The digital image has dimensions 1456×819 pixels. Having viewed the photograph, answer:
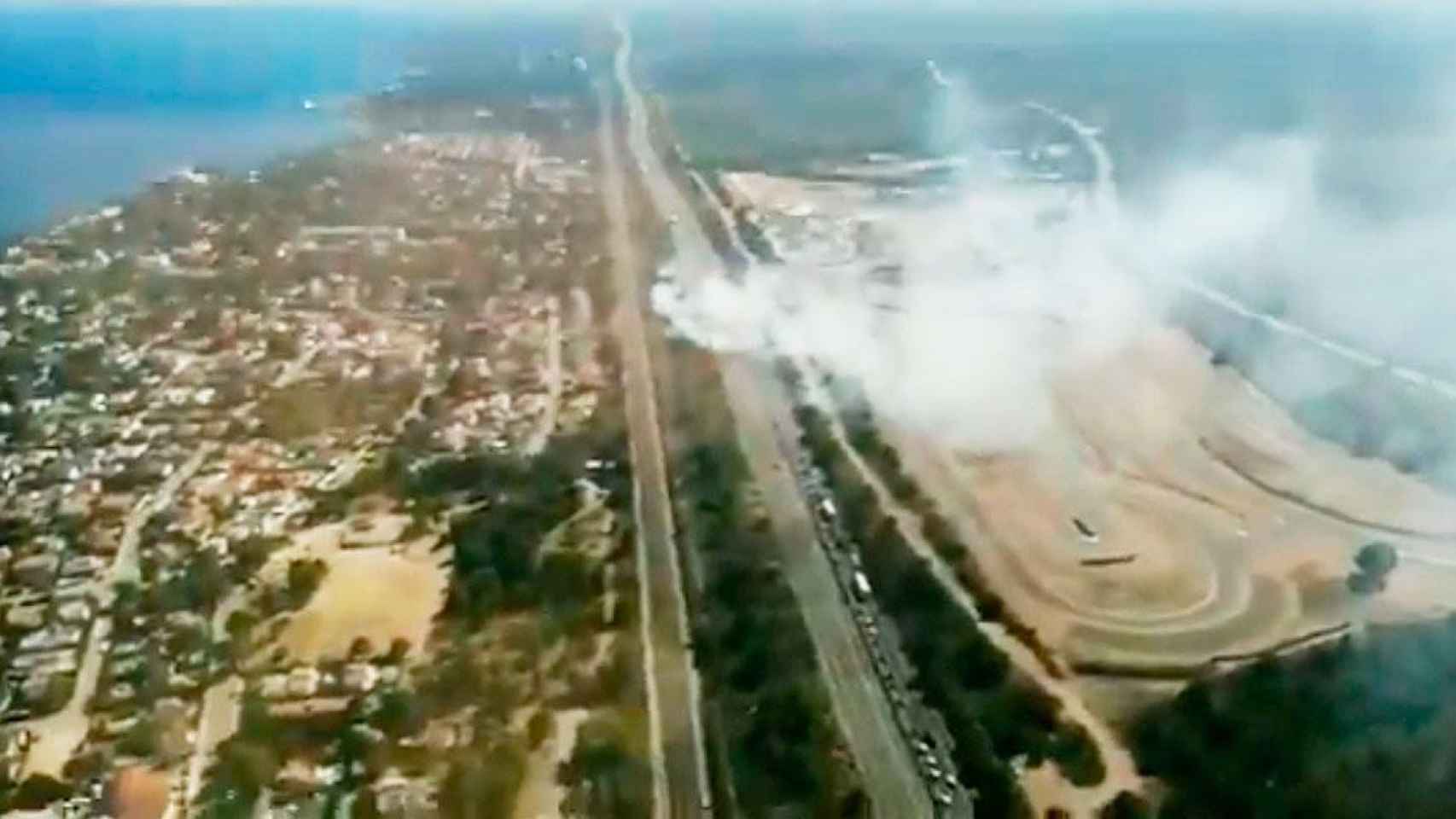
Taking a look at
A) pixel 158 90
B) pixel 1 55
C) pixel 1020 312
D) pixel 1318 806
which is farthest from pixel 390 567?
pixel 158 90

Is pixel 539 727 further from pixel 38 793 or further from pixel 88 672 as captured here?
pixel 88 672

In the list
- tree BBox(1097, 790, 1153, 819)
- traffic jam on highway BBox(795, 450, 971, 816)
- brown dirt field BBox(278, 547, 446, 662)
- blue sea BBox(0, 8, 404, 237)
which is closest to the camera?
tree BBox(1097, 790, 1153, 819)

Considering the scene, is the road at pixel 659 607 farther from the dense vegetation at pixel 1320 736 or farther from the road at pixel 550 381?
Result: the dense vegetation at pixel 1320 736

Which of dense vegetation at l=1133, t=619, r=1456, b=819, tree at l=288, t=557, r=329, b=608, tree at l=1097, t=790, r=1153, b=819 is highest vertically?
tree at l=288, t=557, r=329, b=608

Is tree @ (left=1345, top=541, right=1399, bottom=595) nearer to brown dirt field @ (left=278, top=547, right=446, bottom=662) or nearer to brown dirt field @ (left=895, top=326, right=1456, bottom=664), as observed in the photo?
brown dirt field @ (left=895, top=326, right=1456, bottom=664)

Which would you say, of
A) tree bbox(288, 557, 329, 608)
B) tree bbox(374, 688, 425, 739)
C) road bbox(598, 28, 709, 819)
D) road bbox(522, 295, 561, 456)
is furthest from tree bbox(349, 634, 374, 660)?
road bbox(522, 295, 561, 456)

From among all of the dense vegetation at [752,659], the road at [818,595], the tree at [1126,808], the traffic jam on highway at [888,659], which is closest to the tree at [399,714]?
the dense vegetation at [752,659]

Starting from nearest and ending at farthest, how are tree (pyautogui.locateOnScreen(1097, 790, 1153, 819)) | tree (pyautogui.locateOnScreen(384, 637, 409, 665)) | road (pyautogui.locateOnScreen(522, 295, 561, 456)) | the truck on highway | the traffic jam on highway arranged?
tree (pyautogui.locateOnScreen(1097, 790, 1153, 819)), the traffic jam on highway, tree (pyautogui.locateOnScreen(384, 637, 409, 665)), the truck on highway, road (pyautogui.locateOnScreen(522, 295, 561, 456))
